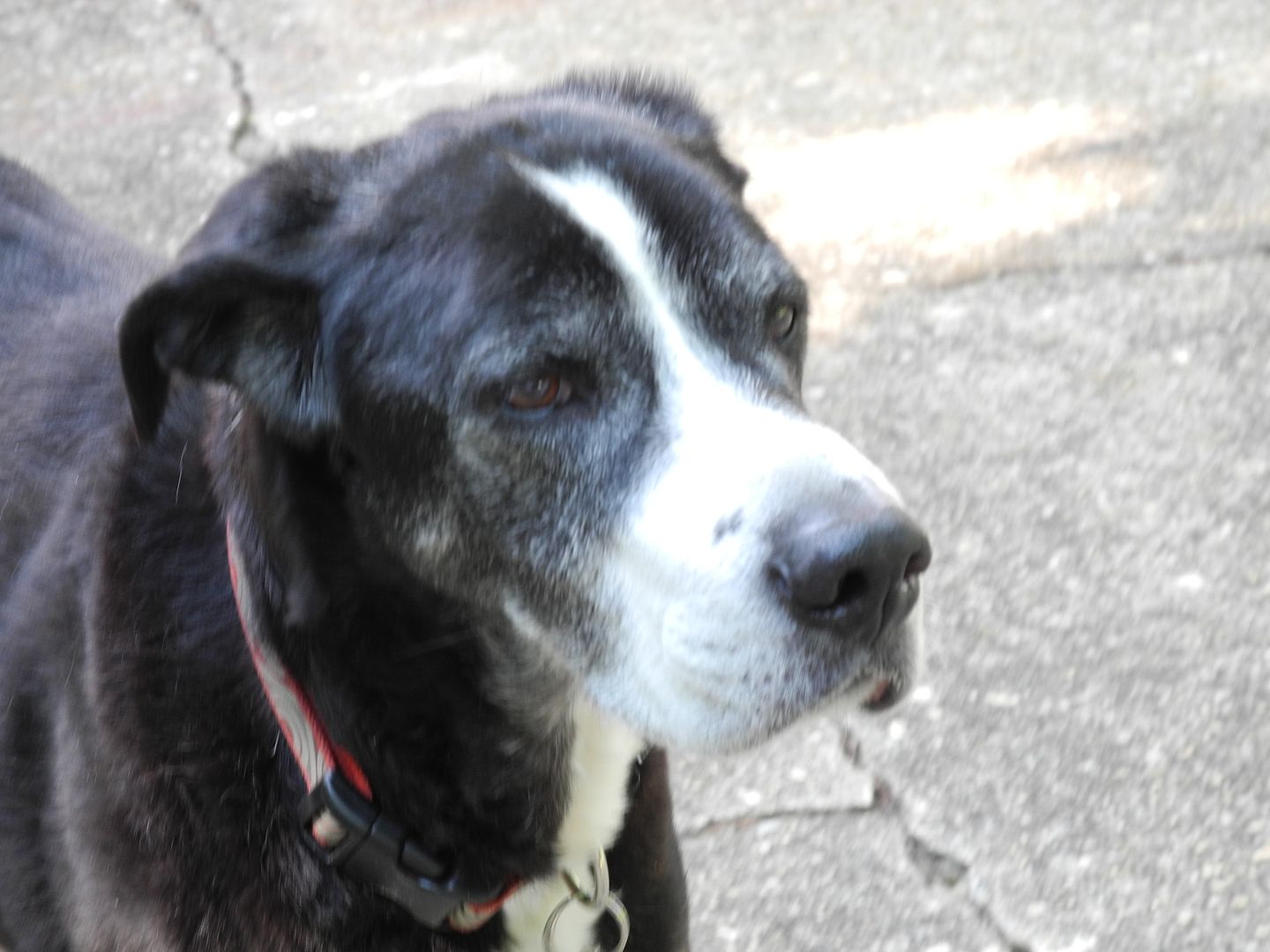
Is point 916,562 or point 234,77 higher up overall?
point 916,562

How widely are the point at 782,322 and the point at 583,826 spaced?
0.76 metres

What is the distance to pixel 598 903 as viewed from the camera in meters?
2.20

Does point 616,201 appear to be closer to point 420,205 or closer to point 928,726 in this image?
point 420,205

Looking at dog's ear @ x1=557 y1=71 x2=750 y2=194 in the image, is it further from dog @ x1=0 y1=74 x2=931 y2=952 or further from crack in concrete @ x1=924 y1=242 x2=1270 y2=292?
crack in concrete @ x1=924 y1=242 x2=1270 y2=292

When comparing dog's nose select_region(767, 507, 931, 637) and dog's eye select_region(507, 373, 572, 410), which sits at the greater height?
dog's eye select_region(507, 373, 572, 410)

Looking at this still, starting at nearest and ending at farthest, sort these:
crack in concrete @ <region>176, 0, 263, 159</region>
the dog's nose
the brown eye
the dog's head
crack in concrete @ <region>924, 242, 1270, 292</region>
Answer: the dog's nose, the dog's head, the brown eye, crack in concrete @ <region>924, 242, 1270, 292</region>, crack in concrete @ <region>176, 0, 263, 159</region>

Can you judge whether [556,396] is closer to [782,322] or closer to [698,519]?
[698,519]

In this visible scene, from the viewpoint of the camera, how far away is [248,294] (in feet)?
6.19

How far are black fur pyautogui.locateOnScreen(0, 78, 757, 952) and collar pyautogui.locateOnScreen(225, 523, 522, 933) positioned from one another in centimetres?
2

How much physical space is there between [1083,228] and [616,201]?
289 cm

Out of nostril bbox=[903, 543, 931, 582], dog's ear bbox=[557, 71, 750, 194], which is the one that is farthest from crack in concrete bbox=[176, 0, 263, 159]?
nostril bbox=[903, 543, 931, 582]

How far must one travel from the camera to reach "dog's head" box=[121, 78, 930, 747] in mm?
1786

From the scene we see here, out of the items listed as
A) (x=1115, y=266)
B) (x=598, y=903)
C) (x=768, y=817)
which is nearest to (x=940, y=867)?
(x=768, y=817)

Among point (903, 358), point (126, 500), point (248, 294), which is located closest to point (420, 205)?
point (248, 294)
